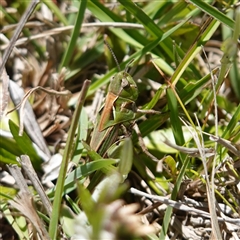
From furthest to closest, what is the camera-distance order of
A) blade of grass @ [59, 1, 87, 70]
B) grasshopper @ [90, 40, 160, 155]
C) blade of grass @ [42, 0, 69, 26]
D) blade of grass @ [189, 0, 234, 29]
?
blade of grass @ [42, 0, 69, 26] → blade of grass @ [59, 1, 87, 70] → blade of grass @ [189, 0, 234, 29] → grasshopper @ [90, 40, 160, 155]

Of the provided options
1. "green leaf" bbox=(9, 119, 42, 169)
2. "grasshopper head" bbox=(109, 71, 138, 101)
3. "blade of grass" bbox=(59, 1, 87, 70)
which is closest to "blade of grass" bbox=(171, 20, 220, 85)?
"grasshopper head" bbox=(109, 71, 138, 101)

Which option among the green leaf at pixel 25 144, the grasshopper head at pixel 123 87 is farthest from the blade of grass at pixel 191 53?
the green leaf at pixel 25 144

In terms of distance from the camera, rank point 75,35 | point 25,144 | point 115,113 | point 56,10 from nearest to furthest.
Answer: point 115,113 < point 25,144 < point 75,35 < point 56,10

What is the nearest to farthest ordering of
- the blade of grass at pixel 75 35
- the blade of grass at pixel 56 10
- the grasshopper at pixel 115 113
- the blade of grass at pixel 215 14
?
the grasshopper at pixel 115 113 < the blade of grass at pixel 215 14 < the blade of grass at pixel 75 35 < the blade of grass at pixel 56 10

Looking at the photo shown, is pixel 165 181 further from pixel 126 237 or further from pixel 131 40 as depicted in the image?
pixel 126 237

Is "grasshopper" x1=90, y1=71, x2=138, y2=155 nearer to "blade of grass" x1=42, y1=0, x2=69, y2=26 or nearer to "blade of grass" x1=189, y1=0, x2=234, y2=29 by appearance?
"blade of grass" x1=189, y1=0, x2=234, y2=29

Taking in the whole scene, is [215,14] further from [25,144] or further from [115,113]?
[25,144]

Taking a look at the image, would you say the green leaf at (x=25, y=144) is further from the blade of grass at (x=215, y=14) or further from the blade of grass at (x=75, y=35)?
the blade of grass at (x=215, y=14)

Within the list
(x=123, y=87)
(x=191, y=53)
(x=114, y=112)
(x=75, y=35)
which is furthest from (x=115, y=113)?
(x=75, y=35)
